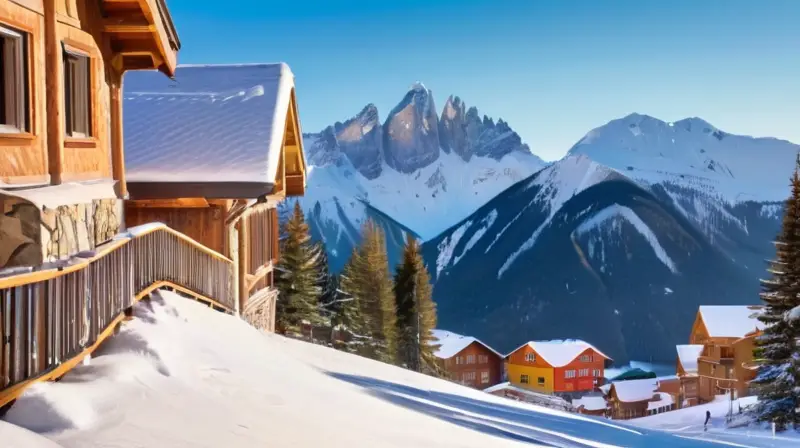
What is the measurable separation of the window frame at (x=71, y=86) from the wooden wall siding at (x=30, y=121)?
0.52 meters

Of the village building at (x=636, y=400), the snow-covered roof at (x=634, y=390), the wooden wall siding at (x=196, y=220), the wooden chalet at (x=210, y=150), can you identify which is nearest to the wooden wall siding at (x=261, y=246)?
the wooden chalet at (x=210, y=150)

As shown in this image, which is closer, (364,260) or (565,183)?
(364,260)

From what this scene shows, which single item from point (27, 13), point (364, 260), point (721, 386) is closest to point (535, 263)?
point (721, 386)

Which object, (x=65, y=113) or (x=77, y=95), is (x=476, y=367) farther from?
(x=65, y=113)

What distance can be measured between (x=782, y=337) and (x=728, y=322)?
3040 cm

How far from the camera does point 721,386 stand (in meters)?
47.1

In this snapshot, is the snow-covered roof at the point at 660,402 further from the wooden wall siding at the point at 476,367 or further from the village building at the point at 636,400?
the wooden wall siding at the point at 476,367

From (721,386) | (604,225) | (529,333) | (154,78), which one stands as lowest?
(529,333)

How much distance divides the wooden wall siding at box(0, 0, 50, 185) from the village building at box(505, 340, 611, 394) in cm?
6078

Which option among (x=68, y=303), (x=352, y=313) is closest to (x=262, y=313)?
(x=68, y=303)

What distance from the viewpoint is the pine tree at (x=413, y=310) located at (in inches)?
1523

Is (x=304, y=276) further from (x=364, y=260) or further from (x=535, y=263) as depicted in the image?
(x=535, y=263)

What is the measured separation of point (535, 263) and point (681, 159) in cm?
8610

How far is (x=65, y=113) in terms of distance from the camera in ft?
24.8
